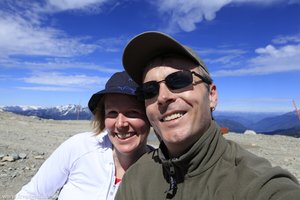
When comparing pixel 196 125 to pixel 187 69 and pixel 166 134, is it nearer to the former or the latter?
pixel 166 134

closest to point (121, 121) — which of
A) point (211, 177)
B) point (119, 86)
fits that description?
point (119, 86)

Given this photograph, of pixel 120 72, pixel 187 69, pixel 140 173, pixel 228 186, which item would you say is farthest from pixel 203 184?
pixel 120 72

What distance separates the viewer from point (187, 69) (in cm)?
247

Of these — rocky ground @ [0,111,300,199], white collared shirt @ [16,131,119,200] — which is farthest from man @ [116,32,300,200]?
rocky ground @ [0,111,300,199]

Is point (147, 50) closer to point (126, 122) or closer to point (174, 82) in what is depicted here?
point (174, 82)

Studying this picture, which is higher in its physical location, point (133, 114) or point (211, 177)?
point (133, 114)

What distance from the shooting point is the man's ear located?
2.60 meters

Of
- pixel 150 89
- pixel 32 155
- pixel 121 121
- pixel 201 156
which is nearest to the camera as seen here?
pixel 201 156

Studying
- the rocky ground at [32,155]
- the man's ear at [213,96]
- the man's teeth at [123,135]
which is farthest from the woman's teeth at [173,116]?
the rocky ground at [32,155]

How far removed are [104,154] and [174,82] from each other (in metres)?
1.34

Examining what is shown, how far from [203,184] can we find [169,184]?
1.04ft

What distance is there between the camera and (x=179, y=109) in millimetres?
2377

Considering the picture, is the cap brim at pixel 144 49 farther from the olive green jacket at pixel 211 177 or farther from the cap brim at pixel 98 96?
the olive green jacket at pixel 211 177

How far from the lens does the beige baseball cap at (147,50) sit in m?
2.39
